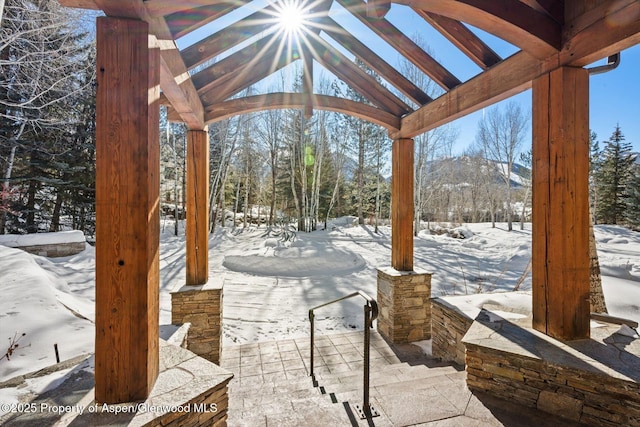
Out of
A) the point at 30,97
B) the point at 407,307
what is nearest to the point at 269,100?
the point at 407,307

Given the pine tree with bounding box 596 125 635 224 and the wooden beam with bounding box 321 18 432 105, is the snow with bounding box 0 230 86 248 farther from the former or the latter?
the pine tree with bounding box 596 125 635 224

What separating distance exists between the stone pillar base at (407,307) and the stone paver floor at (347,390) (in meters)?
0.20

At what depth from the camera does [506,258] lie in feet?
30.0

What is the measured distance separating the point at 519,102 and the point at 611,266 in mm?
11937

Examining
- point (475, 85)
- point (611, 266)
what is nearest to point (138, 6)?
point (475, 85)

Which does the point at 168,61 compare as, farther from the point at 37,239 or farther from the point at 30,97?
the point at 37,239

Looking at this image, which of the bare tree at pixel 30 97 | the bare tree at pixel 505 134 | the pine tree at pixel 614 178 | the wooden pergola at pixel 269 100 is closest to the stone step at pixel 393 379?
the wooden pergola at pixel 269 100

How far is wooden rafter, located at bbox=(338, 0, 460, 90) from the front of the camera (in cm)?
279

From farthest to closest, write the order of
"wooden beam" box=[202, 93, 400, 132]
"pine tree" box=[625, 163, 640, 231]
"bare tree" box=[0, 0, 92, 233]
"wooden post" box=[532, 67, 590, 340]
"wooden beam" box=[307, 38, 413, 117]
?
"pine tree" box=[625, 163, 640, 231], "bare tree" box=[0, 0, 92, 233], "wooden beam" box=[202, 93, 400, 132], "wooden beam" box=[307, 38, 413, 117], "wooden post" box=[532, 67, 590, 340]

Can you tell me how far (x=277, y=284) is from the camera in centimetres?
651

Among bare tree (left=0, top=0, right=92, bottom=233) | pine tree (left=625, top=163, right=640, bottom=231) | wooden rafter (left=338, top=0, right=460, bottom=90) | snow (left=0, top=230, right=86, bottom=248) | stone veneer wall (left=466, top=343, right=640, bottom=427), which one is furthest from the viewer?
pine tree (left=625, top=163, right=640, bottom=231)

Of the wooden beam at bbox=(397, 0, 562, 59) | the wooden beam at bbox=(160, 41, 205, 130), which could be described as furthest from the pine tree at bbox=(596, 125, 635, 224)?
the wooden beam at bbox=(160, 41, 205, 130)

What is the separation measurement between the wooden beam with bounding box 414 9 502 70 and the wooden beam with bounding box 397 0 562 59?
56cm

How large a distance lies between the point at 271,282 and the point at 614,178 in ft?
70.4
